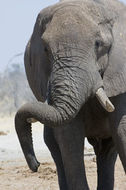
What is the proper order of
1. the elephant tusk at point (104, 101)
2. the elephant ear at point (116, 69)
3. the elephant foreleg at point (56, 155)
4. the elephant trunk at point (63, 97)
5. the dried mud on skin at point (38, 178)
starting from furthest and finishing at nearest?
the dried mud on skin at point (38, 178) < the elephant foreleg at point (56, 155) < the elephant ear at point (116, 69) < the elephant tusk at point (104, 101) < the elephant trunk at point (63, 97)

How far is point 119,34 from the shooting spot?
6.23 m

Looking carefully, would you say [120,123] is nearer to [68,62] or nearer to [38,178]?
[68,62]

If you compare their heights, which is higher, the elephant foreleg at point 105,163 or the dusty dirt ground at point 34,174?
the elephant foreleg at point 105,163

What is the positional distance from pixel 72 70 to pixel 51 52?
11.4 inches

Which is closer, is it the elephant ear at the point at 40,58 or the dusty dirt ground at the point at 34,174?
the elephant ear at the point at 40,58

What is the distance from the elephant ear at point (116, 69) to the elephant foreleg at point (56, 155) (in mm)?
1443

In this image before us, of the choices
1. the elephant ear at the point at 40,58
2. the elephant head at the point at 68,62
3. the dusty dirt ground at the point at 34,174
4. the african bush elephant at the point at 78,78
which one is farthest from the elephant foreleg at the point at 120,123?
the dusty dirt ground at the point at 34,174

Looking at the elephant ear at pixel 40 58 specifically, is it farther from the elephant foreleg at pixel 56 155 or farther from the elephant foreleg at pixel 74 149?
the elephant foreleg at pixel 56 155

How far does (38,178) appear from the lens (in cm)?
991

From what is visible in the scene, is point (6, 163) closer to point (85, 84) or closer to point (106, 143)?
point (106, 143)

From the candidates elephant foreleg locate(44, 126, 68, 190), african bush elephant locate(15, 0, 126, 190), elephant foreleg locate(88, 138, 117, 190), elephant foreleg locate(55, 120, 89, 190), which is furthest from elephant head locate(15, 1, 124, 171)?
elephant foreleg locate(88, 138, 117, 190)

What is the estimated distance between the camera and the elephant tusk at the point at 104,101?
576cm

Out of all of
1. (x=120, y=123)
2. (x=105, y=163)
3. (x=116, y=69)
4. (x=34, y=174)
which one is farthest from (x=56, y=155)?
(x=34, y=174)

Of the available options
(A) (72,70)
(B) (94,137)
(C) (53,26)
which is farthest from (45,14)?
(B) (94,137)
